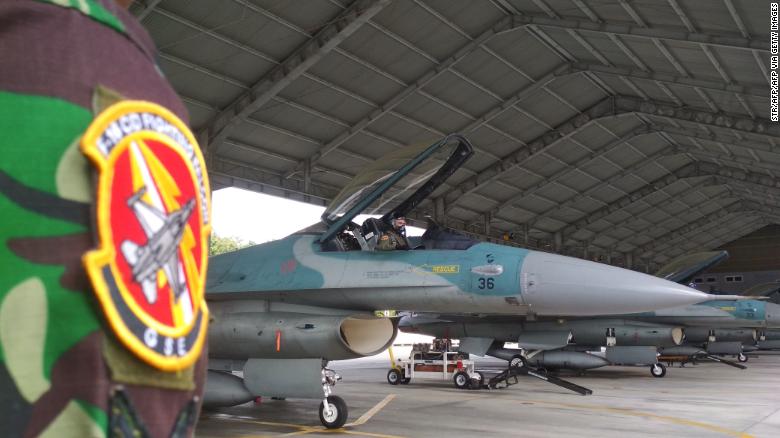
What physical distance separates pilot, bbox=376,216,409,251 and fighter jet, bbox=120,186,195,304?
755cm

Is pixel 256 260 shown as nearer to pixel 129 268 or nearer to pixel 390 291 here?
pixel 390 291

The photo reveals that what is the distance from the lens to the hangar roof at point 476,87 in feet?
53.6

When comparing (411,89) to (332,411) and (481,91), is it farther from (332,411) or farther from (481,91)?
(332,411)

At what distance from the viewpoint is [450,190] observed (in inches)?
1186

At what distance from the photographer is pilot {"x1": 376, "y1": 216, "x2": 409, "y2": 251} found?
27.8ft

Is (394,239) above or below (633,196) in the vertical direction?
below

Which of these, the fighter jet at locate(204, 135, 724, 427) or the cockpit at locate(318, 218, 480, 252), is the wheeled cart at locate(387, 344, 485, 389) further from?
the cockpit at locate(318, 218, 480, 252)

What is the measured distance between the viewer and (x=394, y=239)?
852 cm

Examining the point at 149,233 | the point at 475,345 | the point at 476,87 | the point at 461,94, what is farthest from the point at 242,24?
the point at 149,233

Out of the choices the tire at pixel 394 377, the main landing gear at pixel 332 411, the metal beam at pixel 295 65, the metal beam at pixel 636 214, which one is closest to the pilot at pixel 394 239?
the main landing gear at pixel 332 411

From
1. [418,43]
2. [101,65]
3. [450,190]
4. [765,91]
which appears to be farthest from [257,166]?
[101,65]

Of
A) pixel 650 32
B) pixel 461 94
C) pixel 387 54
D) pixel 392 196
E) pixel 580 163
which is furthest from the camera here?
pixel 580 163

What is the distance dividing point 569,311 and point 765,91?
49.0 feet

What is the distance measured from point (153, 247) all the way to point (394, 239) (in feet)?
25.1
